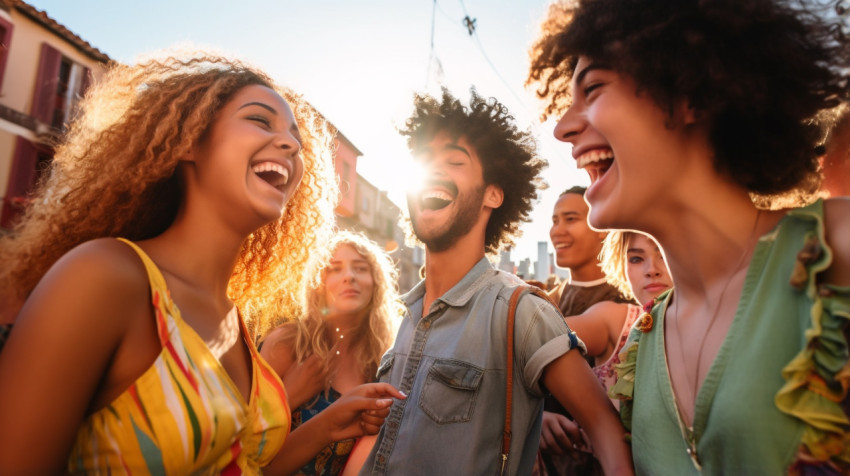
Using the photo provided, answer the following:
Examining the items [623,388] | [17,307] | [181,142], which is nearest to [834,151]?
[623,388]

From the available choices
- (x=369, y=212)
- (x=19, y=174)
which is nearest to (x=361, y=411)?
(x=19, y=174)

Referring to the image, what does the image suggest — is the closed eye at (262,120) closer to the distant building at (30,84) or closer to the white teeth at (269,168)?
the white teeth at (269,168)

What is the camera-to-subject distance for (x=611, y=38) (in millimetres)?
1795

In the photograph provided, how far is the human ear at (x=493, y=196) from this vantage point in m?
3.21

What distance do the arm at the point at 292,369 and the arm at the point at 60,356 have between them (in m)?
2.36

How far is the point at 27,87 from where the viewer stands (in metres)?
15.1

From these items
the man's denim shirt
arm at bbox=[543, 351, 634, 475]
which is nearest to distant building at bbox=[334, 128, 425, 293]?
the man's denim shirt

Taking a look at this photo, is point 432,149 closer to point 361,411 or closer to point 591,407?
point 361,411

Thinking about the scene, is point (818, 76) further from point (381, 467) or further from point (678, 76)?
point (381, 467)

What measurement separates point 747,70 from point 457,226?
1.72 metres

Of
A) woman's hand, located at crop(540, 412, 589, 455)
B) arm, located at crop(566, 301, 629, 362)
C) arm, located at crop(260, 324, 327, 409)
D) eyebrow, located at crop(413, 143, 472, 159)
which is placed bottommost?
arm, located at crop(260, 324, 327, 409)

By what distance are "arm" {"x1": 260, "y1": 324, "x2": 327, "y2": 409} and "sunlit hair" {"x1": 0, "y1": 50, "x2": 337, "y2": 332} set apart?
4.91 feet

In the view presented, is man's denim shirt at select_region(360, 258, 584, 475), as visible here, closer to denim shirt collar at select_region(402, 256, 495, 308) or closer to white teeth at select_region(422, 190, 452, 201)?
denim shirt collar at select_region(402, 256, 495, 308)

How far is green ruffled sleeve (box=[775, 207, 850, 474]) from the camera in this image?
1141mm
